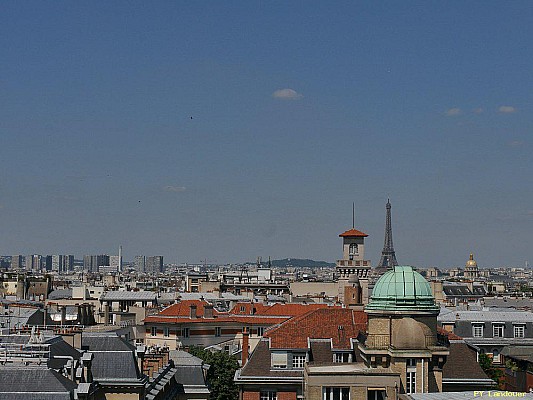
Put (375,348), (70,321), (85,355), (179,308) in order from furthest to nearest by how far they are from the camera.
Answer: (179,308)
(70,321)
(375,348)
(85,355)

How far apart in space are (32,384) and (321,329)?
28103mm

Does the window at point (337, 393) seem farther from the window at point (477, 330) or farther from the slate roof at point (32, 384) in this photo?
the window at point (477, 330)

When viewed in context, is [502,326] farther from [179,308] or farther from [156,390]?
[156,390]

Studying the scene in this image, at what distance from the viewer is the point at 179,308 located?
12369cm

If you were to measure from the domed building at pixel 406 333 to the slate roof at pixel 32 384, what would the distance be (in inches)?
670

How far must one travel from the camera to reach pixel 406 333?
54.3 meters

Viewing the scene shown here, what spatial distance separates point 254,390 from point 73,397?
866 inches

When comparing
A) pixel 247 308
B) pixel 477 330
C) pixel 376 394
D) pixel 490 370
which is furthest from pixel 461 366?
pixel 247 308

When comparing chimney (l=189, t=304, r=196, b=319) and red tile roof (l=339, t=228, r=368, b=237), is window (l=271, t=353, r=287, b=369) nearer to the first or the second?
chimney (l=189, t=304, r=196, b=319)

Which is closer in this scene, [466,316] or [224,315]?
[466,316]

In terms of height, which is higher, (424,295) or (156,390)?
(424,295)

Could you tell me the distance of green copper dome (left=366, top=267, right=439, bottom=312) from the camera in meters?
55.1

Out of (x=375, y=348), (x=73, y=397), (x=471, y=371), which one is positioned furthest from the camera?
(x=471, y=371)

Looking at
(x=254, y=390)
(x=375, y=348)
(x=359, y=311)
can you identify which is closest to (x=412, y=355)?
(x=375, y=348)
